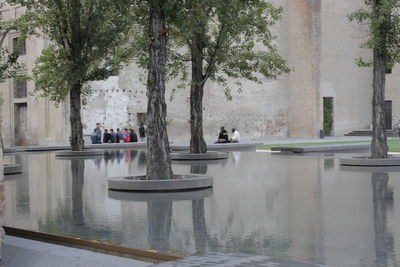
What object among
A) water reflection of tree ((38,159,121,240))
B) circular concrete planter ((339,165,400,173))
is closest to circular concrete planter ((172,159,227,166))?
circular concrete planter ((339,165,400,173))

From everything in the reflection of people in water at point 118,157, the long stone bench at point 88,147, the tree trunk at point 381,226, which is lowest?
the tree trunk at point 381,226

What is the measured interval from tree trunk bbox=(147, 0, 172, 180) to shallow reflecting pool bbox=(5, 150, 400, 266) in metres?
0.81

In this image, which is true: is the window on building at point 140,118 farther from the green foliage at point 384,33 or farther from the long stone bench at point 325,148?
the green foliage at point 384,33

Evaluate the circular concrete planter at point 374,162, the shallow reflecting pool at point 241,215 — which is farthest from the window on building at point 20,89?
the circular concrete planter at point 374,162

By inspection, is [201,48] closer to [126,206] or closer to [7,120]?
[126,206]

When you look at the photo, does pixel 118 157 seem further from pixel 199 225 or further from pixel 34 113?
pixel 199 225

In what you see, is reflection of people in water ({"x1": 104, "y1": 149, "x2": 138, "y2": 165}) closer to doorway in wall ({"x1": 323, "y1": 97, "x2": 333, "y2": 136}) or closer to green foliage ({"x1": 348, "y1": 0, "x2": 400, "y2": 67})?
green foliage ({"x1": 348, "y1": 0, "x2": 400, "y2": 67})

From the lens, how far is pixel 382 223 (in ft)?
23.0

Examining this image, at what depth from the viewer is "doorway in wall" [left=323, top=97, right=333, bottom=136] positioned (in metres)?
44.3

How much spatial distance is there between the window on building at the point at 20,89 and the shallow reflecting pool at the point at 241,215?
85.0ft

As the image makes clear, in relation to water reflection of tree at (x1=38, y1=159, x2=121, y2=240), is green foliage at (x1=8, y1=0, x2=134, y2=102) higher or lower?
higher

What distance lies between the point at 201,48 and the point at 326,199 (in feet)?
36.8

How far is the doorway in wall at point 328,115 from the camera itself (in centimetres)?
4431

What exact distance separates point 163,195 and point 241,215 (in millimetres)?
2683
